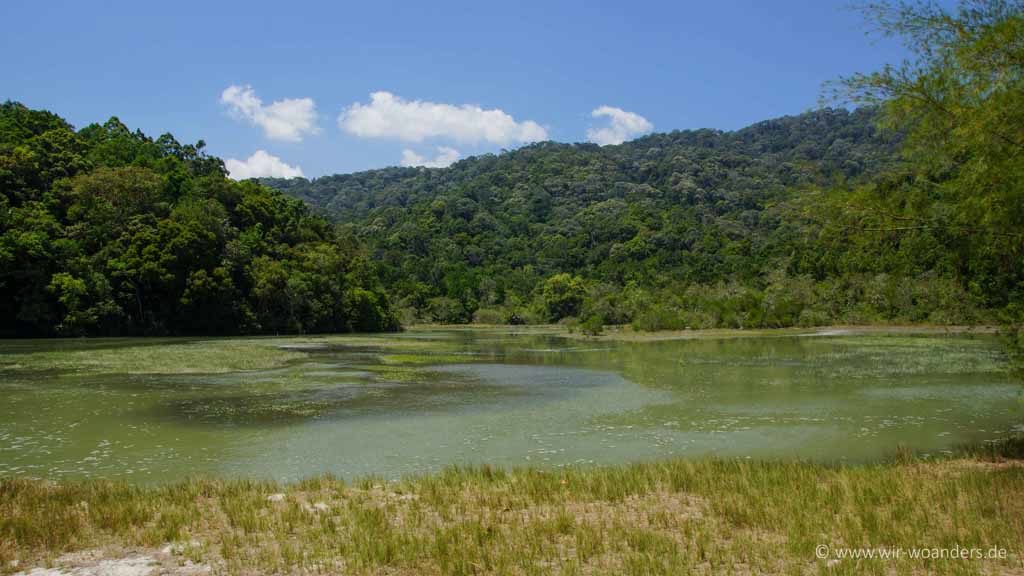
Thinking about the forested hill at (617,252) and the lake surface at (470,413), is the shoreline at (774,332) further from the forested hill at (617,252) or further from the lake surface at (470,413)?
the lake surface at (470,413)

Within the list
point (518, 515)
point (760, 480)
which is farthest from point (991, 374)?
point (518, 515)

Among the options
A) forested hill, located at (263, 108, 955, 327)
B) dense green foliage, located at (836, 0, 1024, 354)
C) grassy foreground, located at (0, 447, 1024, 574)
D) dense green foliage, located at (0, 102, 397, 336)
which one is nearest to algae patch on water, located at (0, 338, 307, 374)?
dense green foliage, located at (0, 102, 397, 336)

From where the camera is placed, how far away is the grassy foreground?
7.21 meters

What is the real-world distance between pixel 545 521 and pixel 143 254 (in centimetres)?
6781

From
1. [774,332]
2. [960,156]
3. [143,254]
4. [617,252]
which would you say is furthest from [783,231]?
[617,252]

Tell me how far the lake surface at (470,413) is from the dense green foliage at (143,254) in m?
25.8

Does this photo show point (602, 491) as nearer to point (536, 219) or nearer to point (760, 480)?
point (760, 480)

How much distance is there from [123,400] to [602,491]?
18.8 meters

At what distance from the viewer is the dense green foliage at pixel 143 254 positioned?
195 ft

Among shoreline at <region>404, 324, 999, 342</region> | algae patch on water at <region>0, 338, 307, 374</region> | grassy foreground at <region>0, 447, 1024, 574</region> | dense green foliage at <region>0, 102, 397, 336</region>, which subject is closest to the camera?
grassy foreground at <region>0, 447, 1024, 574</region>

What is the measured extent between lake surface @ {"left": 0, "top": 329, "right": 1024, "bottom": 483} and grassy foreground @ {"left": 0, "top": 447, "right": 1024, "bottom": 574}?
2.98 meters

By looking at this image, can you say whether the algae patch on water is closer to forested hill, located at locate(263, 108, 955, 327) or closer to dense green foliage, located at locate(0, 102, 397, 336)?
dense green foliage, located at locate(0, 102, 397, 336)

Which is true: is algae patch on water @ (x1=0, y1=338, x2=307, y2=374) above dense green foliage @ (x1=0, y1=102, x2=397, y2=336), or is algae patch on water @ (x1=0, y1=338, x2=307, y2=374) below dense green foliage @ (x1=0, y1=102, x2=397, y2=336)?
below

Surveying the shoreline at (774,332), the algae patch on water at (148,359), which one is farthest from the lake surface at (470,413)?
the shoreline at (774,332)
